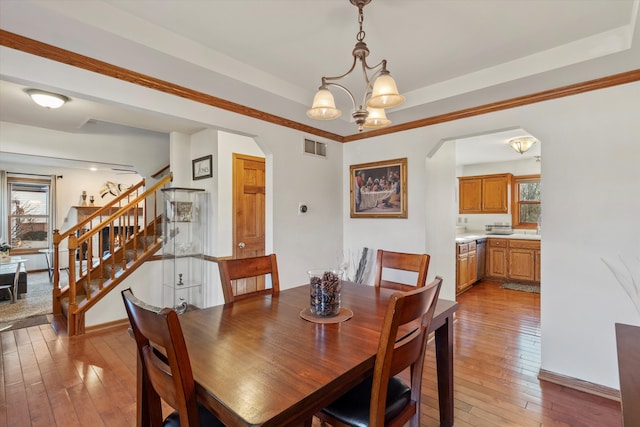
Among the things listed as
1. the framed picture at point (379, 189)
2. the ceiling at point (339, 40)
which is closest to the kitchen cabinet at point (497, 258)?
the framed picture at point (379, 189)

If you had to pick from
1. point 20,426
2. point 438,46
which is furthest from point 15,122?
point 438,46

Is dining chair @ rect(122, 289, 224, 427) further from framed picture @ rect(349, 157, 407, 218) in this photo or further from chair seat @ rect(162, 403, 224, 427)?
framed picture @ rect(349, 157, 407, 218)

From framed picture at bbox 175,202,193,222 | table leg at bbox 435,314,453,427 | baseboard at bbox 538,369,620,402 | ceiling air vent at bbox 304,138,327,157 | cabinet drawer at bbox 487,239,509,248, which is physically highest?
ceiling air vent at bbox 304,138,327,157

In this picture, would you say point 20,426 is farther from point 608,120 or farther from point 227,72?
point 608,120

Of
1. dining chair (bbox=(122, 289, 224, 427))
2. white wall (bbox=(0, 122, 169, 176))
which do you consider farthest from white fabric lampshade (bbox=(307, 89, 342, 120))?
white wall (bbox=(0, 122, 169, 176))

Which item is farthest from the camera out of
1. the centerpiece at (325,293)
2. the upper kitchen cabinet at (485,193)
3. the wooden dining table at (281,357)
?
the upper kitchen cabinet at (485,193)

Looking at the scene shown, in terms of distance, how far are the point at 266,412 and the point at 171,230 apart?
3.40 m

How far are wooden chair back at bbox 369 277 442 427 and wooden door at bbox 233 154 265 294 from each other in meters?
3.05

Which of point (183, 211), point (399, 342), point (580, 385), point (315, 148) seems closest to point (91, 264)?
point (183, 211)

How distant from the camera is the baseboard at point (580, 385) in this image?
2150mm

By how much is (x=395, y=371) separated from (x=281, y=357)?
44 cm

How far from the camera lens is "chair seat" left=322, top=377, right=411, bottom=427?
3.99ft

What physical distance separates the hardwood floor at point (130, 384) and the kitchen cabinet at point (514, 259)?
2.05m

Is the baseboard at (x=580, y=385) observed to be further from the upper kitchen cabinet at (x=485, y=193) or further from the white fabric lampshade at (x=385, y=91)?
the upper kitchen cabinet at (x=485, y=193)
